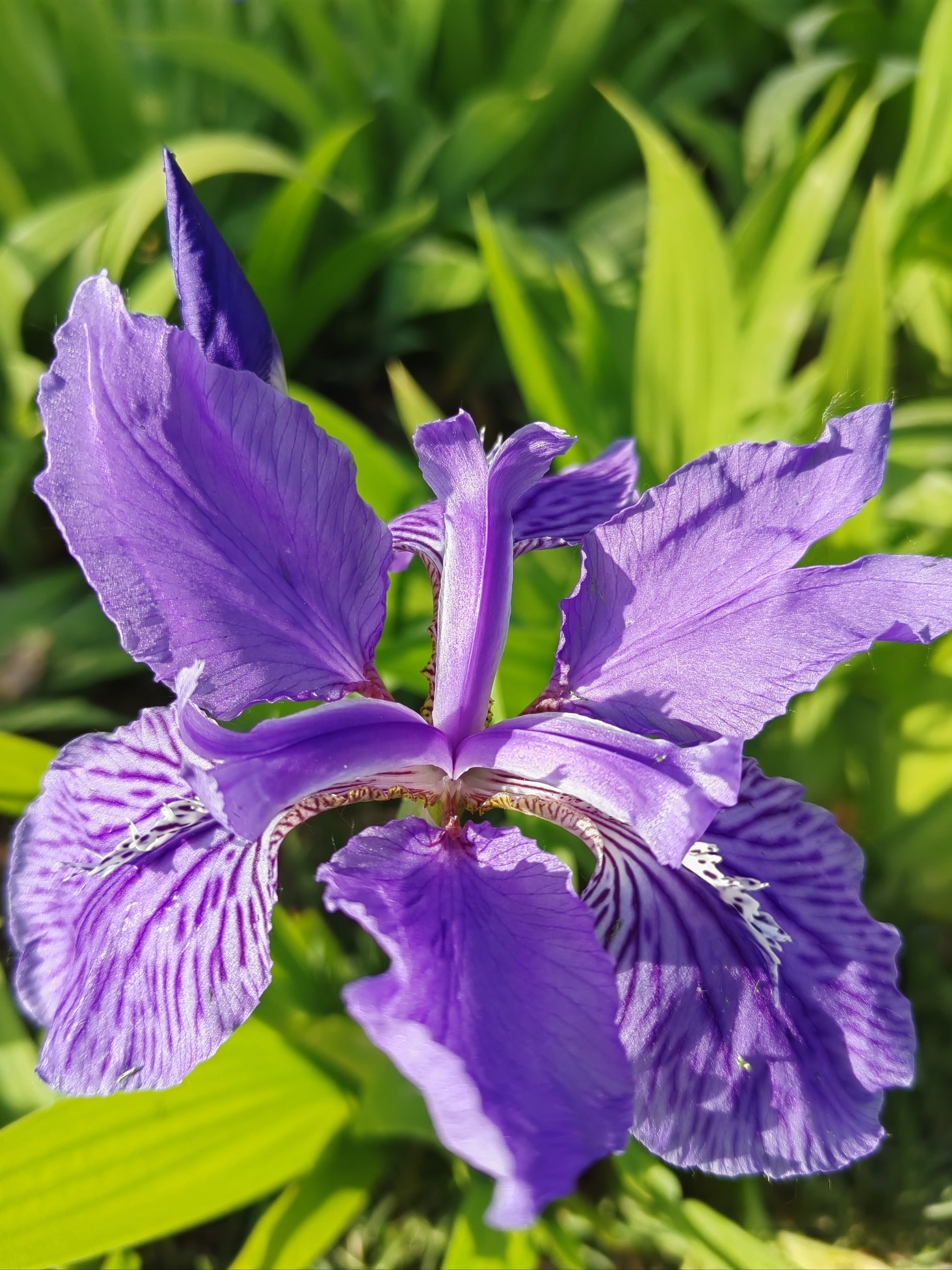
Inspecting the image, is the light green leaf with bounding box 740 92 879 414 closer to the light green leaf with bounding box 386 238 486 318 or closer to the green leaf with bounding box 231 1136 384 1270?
the light green leaf with bounding box 386 238 486 318

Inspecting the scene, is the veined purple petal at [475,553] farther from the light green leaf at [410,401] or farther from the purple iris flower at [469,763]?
the light green leaf at [410,401]

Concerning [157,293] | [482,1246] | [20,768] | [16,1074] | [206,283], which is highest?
[206,283]

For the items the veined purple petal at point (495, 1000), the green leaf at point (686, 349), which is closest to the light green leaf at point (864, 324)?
the green leaf at point (686, 349)

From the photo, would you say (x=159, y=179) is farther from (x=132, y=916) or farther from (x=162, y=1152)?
(x=162, y=1152)

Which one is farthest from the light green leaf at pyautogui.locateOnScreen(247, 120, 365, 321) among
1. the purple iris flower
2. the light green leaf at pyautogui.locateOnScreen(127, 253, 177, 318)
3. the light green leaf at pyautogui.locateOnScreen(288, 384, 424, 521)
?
the purple iris flower

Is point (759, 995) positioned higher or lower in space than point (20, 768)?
lower

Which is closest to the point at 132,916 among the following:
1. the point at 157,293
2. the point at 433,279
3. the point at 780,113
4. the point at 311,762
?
the point at 311,762
